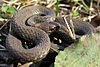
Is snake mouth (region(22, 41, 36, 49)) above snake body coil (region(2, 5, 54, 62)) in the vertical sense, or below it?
below

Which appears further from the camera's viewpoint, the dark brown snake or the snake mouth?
the snake mouth

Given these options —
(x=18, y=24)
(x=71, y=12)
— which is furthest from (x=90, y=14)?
(x=18, y=24)

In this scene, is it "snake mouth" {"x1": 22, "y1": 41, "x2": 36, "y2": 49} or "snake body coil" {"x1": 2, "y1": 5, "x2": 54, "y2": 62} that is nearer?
"snake body coil" {"x1": 2, "y1": 5, "x2": 54, "y2": 62}

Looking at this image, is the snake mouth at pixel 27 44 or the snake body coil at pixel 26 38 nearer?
the snake body coil at pixel 26 38

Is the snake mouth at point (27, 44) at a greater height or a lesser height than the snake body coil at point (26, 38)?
lesser

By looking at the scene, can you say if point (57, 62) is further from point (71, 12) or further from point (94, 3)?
point (94, 3)

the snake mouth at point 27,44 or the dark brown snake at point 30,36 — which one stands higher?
the dark brown snake at point 30,36

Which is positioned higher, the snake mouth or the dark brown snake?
the dark brown snake

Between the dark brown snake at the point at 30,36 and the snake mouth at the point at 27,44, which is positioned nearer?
the dark brown snake at the point at 30,36
